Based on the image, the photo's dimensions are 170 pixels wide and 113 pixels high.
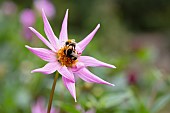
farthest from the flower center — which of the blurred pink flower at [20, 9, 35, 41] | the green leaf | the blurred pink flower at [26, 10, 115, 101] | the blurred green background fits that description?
the blurred pink flower at [20, 9, 35, 41]

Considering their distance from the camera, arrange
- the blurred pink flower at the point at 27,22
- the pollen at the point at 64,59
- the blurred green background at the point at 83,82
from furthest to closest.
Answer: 1. the blurred pink flower at the point at 27,22
2. the blurred green background at the point at 83,82
3. the pollen at the point at 64,59

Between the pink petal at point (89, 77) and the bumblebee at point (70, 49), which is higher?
the bumblebee at point (70, 49)

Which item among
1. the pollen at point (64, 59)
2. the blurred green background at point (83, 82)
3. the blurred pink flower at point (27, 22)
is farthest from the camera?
the blurred pink flower at point (27, 22)

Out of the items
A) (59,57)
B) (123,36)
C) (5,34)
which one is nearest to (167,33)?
(123,36)

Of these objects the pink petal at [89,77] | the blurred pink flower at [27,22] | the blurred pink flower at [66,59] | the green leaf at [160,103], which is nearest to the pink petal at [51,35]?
the blurred pink flower at [66,59]

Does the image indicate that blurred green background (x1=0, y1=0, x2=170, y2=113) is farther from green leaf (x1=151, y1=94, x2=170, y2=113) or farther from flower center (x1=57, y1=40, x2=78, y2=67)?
flower center (x1=57, y1=40, x2=78, y2=67)

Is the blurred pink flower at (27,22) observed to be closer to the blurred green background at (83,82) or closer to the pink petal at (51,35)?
the blurred green background at (83,82)

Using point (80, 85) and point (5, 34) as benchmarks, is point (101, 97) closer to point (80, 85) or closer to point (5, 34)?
point (80, 85)
